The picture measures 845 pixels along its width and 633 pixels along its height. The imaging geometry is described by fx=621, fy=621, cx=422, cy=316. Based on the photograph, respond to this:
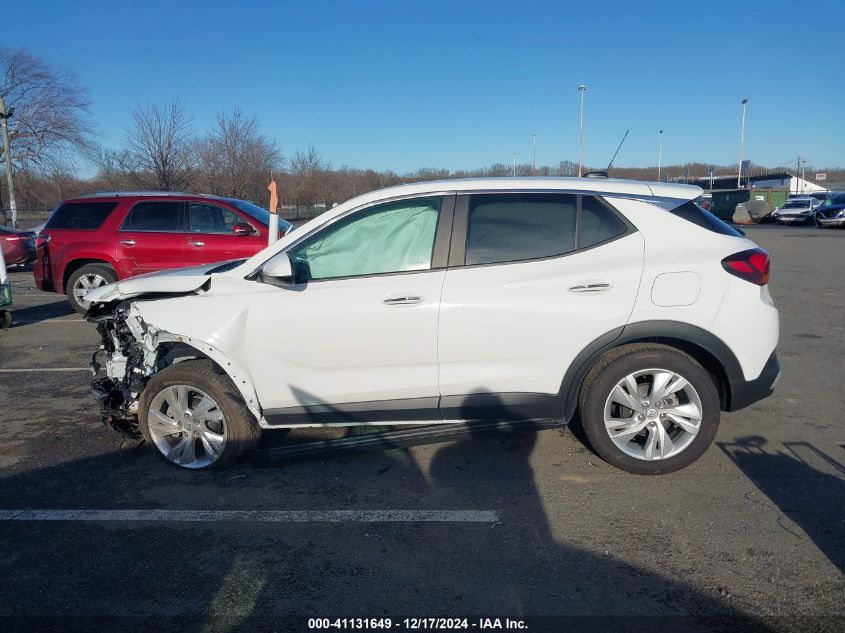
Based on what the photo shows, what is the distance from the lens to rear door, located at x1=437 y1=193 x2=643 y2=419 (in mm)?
3850

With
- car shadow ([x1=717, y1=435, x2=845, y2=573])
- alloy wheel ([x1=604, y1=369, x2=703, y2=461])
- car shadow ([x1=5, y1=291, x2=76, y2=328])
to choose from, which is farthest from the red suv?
car shadow ([x1=717, y1=435, x2=845, y2=573])

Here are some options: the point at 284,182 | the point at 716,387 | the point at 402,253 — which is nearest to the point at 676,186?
the point at 716,387

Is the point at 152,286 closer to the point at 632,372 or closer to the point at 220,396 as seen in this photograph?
the point at 220,396

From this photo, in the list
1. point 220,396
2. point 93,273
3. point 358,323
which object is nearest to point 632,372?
point 358,323

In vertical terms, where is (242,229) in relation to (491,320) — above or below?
above

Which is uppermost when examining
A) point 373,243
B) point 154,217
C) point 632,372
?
point 154,217

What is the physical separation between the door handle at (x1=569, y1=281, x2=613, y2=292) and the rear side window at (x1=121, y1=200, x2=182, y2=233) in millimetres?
7577

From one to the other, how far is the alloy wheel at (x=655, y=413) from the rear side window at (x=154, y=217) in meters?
7.84

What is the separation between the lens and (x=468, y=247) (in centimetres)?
399

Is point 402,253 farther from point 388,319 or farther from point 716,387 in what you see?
point 716,387

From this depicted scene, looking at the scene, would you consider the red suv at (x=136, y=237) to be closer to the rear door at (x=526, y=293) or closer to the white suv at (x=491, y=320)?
the white suv at (x=491, y=320)

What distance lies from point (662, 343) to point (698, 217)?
0.85 meters

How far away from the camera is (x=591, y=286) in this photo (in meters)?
3.86

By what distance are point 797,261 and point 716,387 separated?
1473cm
